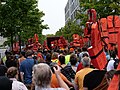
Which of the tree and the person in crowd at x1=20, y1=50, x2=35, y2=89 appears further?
the tree

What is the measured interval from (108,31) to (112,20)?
2.58 feet

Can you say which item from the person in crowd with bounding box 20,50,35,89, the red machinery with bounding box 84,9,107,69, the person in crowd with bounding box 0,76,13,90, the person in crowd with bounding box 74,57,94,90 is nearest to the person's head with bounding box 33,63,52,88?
the person in crowd with bounding box 0,76,13,90

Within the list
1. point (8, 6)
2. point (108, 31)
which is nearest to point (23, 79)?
point (108, 31)

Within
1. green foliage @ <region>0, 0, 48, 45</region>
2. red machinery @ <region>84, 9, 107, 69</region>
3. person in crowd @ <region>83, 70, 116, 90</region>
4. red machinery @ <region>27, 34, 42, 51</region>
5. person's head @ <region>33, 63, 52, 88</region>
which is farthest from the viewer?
red machinery @ <region>27, 34, 42, 51</region>

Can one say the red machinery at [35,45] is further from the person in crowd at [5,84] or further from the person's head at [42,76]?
the person's head at [42,76]

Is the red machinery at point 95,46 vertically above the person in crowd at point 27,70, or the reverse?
the red machinery at point 95,46

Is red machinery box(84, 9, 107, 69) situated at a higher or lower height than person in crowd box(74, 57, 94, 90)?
higher

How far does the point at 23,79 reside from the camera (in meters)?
11.4

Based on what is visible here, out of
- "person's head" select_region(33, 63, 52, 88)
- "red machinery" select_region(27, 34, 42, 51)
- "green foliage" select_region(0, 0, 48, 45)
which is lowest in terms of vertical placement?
"red machinery" select_region(27, 34, 42, 51)

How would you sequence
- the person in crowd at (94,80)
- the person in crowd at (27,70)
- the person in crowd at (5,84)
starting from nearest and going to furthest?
the person in crowd at (5,84) → the person in crowd at (94,80) → the person in crowd at (27,70)

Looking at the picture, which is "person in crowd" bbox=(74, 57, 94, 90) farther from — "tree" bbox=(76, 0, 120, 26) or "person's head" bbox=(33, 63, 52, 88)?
"tree" bbox=(76, 0, 120, 26)

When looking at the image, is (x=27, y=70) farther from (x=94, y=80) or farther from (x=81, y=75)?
(x=94, y=80)

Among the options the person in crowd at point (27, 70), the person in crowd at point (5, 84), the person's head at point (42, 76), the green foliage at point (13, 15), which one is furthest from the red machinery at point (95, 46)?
the green foliage at point (13, 15)

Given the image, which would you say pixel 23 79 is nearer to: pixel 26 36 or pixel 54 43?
pixel 54 43
